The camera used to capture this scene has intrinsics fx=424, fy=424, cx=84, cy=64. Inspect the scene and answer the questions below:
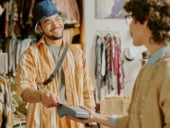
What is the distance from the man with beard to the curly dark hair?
1.08 meters

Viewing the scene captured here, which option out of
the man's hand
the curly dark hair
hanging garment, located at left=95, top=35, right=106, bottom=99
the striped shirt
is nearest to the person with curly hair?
the curly dark hair

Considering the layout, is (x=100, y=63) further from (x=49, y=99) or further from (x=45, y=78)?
(x=49, y=99)

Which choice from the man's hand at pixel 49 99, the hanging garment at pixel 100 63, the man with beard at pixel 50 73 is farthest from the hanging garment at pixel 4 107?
the hanging garment at pixel 100 63

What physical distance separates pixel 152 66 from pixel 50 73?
1148 millimetres

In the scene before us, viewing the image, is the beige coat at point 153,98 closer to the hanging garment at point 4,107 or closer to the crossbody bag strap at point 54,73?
the crossbody bag strap at point 54,73

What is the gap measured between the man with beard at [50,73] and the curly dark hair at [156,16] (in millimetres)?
1078

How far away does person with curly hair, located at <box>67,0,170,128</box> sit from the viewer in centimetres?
158

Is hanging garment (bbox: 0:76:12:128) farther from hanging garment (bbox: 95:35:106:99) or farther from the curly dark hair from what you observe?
the curly dark hair

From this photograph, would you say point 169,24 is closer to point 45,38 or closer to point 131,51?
point 45,38

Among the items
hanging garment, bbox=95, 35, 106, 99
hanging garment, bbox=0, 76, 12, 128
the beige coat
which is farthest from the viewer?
hanging garment, bbox=95, 35, 106, 99

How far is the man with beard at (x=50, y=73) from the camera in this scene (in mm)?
2674

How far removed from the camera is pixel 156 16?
5.42 ft

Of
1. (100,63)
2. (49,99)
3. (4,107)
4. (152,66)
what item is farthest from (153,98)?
(100,63)

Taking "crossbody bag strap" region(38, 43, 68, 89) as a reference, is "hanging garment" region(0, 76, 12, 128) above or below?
below
